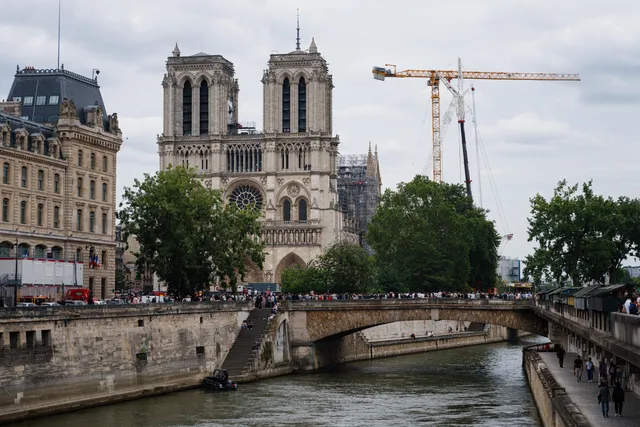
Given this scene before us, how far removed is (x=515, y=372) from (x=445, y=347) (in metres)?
32.8

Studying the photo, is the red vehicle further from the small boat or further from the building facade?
the small boat

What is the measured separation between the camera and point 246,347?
7694 centimetres

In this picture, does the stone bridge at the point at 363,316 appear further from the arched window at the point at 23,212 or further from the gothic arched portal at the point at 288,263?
the gothic arched portal at the point at 288,263

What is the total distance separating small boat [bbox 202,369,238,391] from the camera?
67125 mm

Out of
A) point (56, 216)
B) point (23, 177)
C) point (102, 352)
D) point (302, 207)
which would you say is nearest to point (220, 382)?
point (102, 352)

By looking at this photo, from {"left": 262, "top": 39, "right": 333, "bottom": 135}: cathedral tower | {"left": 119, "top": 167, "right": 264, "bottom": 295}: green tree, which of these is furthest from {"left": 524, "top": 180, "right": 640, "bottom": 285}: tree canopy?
{"left": 262, "top": 39, "right": 333, "bottom": 135}: cathedral tower

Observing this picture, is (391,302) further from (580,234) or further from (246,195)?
(246,195)

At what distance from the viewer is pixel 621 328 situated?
114ft

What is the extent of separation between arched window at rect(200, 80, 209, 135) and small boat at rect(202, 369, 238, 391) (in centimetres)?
9681

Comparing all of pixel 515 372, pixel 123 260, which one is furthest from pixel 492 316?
pixel 123 260

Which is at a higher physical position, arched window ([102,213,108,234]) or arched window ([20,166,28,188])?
arched window ([20,166,28,188])

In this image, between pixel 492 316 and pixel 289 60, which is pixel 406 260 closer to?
pixel 492 316

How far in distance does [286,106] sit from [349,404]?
101 m

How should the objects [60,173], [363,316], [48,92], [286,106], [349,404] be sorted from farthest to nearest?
[286,106] < [48,92] < [363,316] < [60,173] < [349,404]
